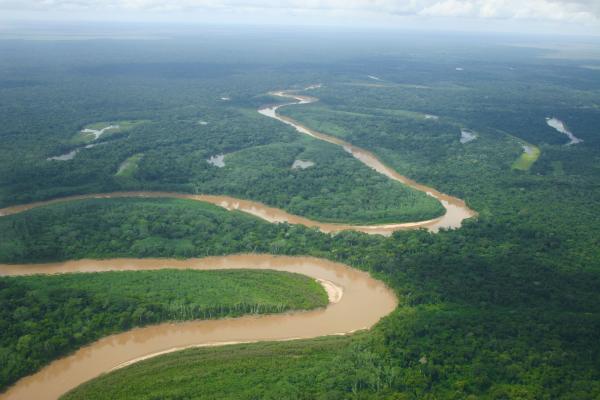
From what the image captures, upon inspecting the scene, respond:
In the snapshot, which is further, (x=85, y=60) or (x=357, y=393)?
(x=85, y=60)

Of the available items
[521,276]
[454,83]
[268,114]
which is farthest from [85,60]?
[521,276]

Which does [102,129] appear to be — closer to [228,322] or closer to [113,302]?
[113,302]

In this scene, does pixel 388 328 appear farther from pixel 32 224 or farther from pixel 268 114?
pixel 268 114

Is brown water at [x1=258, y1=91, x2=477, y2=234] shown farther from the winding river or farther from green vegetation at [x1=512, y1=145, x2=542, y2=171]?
green vegetation at [x1=512, y1=145, x2=542, y2=171]

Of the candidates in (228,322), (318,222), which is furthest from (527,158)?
(228,322)

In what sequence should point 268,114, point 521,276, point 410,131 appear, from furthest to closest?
point 268,114
point 410,131
point 521,276

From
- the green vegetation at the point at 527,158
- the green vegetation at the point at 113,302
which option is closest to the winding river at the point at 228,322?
the green vegetation at the point at 113,302

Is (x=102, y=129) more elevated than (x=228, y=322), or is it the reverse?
(x=102, y=129)
